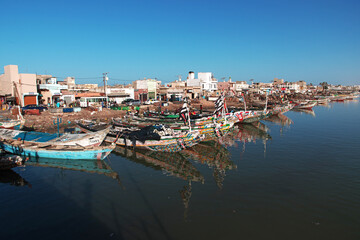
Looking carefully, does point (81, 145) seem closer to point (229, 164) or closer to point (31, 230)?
point (31, 230)

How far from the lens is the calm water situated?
1127cm

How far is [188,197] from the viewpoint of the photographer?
47.1 feet

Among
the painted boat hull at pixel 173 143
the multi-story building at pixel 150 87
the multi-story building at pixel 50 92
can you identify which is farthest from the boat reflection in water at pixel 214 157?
the multi-story building at pixel 150 87

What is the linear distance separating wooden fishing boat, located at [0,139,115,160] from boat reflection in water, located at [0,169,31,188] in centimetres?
264

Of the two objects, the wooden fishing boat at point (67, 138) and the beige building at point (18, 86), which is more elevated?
the beige building at point (18, 86)

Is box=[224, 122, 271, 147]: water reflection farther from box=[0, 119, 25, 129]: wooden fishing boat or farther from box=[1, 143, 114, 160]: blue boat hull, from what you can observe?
box=[0, 119, 25, 129]: wooden fishing boat

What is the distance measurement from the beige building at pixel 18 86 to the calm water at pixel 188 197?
2992 centimetres

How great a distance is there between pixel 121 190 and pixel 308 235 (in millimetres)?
10957

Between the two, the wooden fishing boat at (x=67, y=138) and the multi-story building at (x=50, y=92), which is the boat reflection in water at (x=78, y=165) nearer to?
the wooden fishing boat at (x=67, y=138)

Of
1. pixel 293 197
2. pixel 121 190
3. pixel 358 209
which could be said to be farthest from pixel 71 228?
pixel 358 209

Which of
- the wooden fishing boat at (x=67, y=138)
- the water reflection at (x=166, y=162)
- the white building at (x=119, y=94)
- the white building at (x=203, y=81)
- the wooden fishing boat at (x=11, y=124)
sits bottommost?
the water reflection at (x=166, y=162)

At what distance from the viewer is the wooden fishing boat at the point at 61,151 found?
20.1 meters

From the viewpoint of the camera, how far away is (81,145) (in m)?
21.4

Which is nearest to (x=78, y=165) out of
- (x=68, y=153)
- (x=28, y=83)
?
(x=68, y=153)
